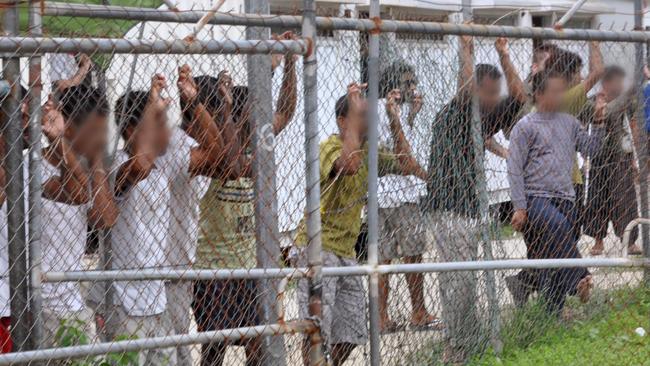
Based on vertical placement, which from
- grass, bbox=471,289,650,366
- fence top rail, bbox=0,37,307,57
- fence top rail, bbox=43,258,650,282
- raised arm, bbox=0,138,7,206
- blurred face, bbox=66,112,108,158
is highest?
fence top rail, bbox=0,37,307,57

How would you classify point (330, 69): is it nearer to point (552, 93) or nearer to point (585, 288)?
point (552, 93)

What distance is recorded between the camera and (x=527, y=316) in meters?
6.87

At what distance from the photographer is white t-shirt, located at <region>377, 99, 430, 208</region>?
5.97 metres

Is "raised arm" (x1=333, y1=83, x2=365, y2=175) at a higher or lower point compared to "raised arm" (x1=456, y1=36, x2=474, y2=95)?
lower

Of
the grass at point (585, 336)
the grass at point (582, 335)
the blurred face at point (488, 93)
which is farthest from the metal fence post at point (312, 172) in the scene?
the grass at point (585, 336)

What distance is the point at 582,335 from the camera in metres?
6.95

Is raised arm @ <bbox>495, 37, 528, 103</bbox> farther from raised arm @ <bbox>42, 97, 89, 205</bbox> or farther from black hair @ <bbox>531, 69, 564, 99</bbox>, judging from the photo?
raised arm @ <bbox>42, 97, 89, 205</bbox>

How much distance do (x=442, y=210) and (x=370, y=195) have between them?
88cm

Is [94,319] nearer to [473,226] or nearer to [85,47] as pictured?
[85,47]

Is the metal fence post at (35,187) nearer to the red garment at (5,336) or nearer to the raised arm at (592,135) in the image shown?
the red garment at (5,336)

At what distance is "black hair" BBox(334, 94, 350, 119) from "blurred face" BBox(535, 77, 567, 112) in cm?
136

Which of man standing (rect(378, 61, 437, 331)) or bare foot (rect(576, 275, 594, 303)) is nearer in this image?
man standing (rect(378, 61, 437, 331))

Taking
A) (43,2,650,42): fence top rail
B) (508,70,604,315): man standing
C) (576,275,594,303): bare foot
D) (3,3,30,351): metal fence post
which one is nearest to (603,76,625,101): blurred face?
(508,70,604,315): man standing

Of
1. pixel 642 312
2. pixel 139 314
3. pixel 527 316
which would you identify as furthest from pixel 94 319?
pixel 642 312
